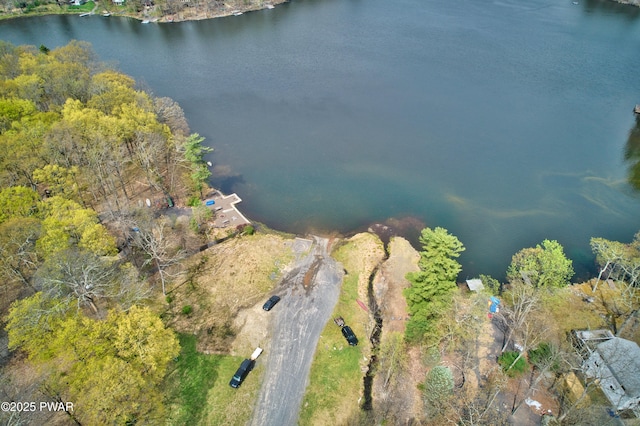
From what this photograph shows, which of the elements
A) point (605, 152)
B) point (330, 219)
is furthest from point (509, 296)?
point (605, 152)

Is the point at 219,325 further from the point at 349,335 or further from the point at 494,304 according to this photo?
the point at 494,304

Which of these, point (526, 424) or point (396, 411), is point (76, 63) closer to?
point (396, 411)

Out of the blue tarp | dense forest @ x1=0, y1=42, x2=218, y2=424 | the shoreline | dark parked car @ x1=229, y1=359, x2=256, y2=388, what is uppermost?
the shoreline

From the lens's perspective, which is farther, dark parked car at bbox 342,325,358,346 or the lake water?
the lake water

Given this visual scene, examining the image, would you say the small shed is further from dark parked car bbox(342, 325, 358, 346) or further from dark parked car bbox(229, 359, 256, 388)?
dark parked car bbox(229, 359, 256, 388)

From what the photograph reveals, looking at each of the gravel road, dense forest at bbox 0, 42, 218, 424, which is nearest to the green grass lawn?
the gravel road

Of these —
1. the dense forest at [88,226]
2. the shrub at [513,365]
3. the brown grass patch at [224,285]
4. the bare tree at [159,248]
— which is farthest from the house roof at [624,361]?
the bare tree at [159,248]

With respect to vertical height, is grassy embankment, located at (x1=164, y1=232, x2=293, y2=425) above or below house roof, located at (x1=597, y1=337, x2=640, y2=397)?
below
